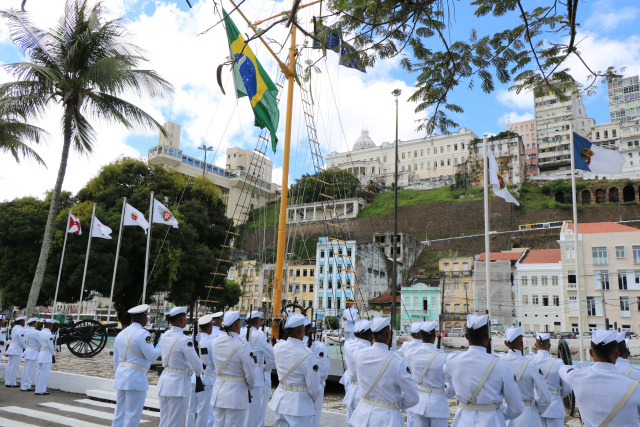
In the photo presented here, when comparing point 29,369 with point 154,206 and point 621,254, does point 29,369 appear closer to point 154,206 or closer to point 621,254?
point 154,206

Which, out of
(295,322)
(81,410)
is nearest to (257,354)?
(295,322)

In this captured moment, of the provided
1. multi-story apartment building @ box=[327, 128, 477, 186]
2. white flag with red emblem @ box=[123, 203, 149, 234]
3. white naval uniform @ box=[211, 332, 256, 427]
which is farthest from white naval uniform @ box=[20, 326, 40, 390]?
multi-story apartment building @ box=[327, 128, 477, 186]

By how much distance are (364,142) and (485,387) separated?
12623 cm

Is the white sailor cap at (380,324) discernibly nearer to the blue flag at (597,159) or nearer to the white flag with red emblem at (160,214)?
the blue flag at (597,159)

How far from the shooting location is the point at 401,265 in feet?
226

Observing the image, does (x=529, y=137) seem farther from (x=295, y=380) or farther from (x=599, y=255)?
(x=295, y=380)

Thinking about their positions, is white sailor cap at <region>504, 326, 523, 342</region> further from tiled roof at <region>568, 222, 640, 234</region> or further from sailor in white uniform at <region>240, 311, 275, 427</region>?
tiled roof at <region>568, 222, 640, 234</region>

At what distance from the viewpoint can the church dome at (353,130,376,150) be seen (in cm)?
12724

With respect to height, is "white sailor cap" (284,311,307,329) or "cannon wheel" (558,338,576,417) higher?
"white sailor cap" (284,311,307,329)

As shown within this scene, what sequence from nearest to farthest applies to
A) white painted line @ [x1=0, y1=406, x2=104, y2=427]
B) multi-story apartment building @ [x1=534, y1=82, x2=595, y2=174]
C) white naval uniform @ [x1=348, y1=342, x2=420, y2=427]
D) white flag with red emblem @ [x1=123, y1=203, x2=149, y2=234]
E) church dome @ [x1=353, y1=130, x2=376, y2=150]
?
white naval uniform @ [x1=348, y1=342, x2=420, y2=427]
white painted line @ [x1=0, y1=406, x2=104, y2=427]
white flag with red emblem @ [x1=123, y1=203, x2=149, y2=234]
multi-story apartment building @ [x1=534, y1=82, x2=595, y2=174]
church dome @ [x1=353, y1=130, x2=376, y2=150]

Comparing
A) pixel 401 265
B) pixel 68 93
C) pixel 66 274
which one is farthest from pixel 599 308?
pixel 68 93

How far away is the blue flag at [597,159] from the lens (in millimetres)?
14945

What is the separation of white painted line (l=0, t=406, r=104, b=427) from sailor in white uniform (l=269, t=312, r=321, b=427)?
4.49 meters

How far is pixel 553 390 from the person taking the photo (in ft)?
21.3
